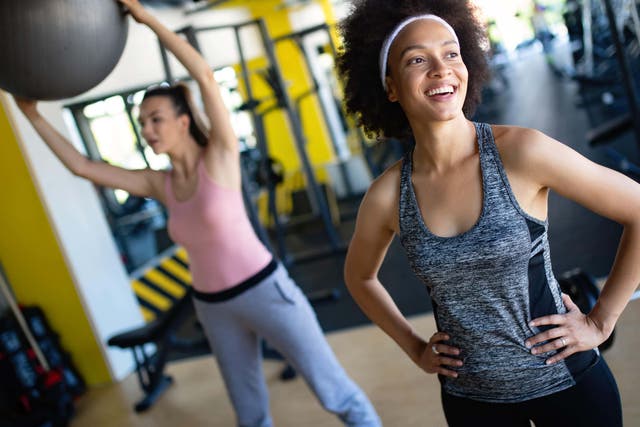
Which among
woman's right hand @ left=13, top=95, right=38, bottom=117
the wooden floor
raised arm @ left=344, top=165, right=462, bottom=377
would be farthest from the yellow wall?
raised arm @ left=344, top=165, right=462, bottom=377

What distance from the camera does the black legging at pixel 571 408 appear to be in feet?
3.62

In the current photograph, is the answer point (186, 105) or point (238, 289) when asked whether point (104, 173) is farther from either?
point (238, 289)

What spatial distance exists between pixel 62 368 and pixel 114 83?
298 cm

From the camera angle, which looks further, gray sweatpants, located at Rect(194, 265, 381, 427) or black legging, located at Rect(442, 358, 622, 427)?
gray sweatpants, located at Rect(194, 265, 381, 427)

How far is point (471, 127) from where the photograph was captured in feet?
3.76

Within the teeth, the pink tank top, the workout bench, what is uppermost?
the teeth

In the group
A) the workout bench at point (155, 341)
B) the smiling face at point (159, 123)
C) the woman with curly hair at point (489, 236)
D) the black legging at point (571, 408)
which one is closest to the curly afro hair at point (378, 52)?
the woman with curly hair at point (489, 236)

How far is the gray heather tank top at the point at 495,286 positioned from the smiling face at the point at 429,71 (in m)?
0.09

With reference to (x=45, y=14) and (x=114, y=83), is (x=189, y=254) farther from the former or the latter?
(x=114, y=83)

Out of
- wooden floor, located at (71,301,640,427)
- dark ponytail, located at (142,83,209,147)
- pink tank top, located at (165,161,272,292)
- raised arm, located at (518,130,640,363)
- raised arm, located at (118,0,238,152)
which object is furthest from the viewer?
wooden floor, located at (71,301,640,427)

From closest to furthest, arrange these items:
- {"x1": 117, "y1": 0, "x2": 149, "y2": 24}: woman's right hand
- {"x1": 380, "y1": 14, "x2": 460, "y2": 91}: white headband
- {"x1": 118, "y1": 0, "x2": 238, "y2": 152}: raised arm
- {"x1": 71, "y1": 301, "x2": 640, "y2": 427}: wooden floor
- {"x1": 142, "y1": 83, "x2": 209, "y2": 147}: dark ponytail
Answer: {"x1": 380, "y1": 14, "x2": 460, "y2": 91}: white headband < {"x1": 117, "y1": 0, "x2": 149, "y2": 24}: woman's right hand < {"x1": 118, "y1": 0, "x2": 238, "y2": 152}: raised arm < {"x1": 142, "y1": 83, "x2": 209, "y2": 147}: dark ponytail < {"x1": 71, "y1": 301, "x2": 640, "y2": 427}: wooden floor

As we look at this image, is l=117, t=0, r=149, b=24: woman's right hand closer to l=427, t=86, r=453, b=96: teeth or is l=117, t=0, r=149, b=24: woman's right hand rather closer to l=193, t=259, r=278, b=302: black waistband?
l=193, t=259, r=278, b=302: black waistband

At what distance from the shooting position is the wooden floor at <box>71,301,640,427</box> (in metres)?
2.62

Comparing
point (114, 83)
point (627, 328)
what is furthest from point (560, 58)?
point (627, 328)
